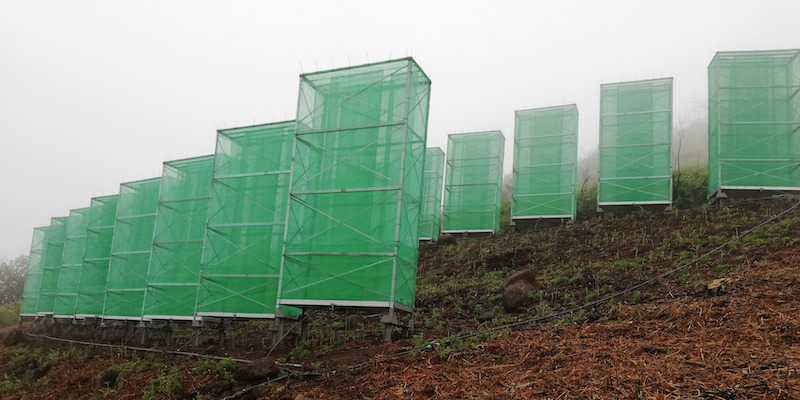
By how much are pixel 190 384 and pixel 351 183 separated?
4.85 m

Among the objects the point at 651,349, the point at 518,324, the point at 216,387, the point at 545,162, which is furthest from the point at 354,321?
the point at 545,162

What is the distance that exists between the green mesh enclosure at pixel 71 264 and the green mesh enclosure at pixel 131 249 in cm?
550

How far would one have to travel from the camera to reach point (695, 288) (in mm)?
9617

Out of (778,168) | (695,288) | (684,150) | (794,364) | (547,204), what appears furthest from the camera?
(684,150)

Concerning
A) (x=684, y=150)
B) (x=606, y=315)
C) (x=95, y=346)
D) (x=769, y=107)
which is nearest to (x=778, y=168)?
(x=769, y=107)

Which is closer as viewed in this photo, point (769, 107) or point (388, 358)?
point (388, 358)

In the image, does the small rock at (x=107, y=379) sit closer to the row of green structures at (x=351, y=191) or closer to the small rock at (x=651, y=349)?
the row of green structures at (x=351, y=191)

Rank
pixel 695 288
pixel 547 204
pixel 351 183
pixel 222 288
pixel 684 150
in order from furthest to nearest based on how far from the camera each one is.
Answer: pixel 684 150
pixel 547 204
pixel 222 288
pixel 351 183
pixel 695 288

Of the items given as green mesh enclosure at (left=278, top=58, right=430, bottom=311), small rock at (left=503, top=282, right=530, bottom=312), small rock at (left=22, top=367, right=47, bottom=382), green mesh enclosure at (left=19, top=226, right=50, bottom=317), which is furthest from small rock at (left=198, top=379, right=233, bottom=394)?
green mesh enclosure at (left=19, top=226, right=50, bottom=317)

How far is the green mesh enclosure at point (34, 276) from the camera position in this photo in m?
A: 28.6

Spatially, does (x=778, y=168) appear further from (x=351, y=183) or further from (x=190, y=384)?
(x=190, y=384)

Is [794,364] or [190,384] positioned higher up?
[794,364]

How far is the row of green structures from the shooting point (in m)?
11.5

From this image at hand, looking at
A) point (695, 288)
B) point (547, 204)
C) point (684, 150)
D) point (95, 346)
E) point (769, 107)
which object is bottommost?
point (95, 346)
